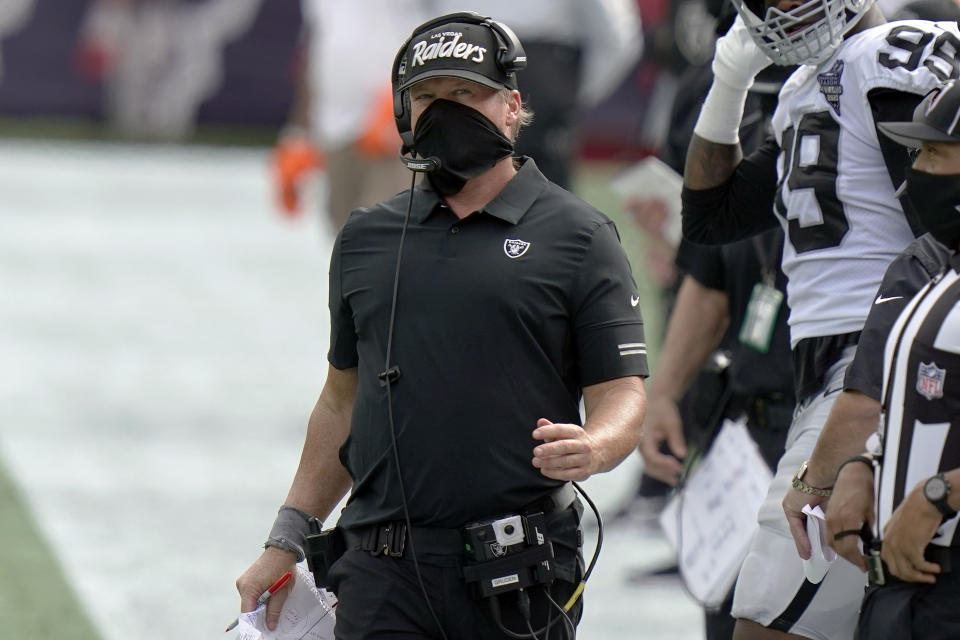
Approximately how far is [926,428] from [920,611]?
13.1 inches

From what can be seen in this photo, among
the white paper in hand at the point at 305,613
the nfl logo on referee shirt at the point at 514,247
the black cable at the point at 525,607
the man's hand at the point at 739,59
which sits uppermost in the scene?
the man's hand at the point at 739,59

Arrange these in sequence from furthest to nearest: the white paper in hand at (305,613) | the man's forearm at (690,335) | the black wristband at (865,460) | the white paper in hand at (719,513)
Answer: the man's forearm at (690,335), the white paper in hand at (719,513), the white paper in hand at (305,613), the black wristband at (865,460)

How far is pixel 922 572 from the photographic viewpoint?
127 inches

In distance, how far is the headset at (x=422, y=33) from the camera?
→ 149 inches

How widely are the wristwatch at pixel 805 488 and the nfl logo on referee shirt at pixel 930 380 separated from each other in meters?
0.41

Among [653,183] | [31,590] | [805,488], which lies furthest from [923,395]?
[31,590]

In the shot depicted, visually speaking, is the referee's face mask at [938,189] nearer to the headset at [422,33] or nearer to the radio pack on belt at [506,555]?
the headset at [422,33]

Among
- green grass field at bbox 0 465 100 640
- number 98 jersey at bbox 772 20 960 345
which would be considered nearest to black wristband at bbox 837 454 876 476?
number 98 jersey at bbox 772 20 960 345

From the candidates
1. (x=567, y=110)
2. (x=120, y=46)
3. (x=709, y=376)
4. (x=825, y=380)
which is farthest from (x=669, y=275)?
(x=120, y=46)

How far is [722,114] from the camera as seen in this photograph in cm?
414

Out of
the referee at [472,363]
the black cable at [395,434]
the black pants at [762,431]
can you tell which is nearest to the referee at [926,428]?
the referee at [472,363]

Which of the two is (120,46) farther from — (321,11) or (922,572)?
(922,572)

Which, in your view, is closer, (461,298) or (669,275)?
(461,298)

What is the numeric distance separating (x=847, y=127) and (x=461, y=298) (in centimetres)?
91
